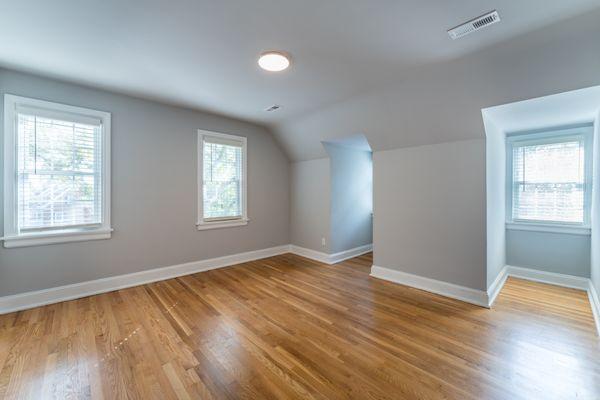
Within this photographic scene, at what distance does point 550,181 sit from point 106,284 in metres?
6.19

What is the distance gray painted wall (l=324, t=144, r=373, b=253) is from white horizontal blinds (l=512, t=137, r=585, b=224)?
2408 millimetres

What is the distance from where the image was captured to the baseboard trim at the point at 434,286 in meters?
2.88

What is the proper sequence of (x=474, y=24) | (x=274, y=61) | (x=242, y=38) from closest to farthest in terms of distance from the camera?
(x=474, y=24) < (x=242, y=38) < (x=274, y=61)

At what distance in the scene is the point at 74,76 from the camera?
2830mm

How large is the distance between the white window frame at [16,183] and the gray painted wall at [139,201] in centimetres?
7

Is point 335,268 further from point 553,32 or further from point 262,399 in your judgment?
point 553,32

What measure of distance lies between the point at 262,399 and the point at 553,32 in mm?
3248

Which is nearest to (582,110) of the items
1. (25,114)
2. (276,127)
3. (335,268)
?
(335,268)

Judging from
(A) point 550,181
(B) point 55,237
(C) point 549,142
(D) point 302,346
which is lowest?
(D) point 302,346

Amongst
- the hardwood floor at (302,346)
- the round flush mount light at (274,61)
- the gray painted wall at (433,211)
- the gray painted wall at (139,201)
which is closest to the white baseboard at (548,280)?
the hardwood floor at (302,346)

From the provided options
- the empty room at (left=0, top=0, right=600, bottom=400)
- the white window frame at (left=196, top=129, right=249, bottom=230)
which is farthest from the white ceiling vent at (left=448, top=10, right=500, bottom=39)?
the white window frame at (left=196, top=129, right=249, bottom=230)

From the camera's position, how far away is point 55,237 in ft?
9.61

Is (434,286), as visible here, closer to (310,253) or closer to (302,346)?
(302,346)

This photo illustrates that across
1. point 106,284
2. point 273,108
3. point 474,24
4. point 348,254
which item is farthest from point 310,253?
point 474,24
